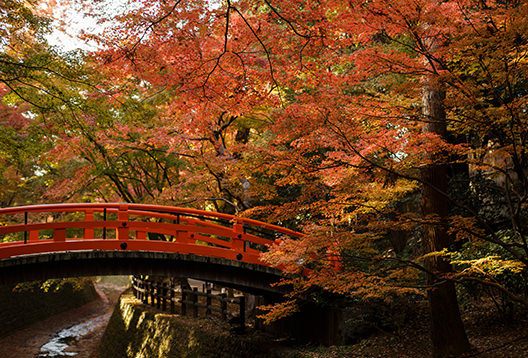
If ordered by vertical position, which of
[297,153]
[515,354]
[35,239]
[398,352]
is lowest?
[398,352]

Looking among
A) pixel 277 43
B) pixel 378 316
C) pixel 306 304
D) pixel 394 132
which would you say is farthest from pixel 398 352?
pixel 277 43

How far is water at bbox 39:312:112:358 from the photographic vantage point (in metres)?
13.9

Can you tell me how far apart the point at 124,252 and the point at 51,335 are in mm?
11955

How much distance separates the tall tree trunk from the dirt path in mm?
12394

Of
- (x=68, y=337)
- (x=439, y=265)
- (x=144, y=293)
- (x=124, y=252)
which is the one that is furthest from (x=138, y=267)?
(x=68, y=337)

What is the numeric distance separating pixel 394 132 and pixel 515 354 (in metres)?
3.66

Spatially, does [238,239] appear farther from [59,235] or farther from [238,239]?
[59,235]

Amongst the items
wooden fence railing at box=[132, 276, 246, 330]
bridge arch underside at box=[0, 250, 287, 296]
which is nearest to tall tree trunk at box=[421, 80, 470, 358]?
bridge arch underside at box=[0, 250, 287, 296]

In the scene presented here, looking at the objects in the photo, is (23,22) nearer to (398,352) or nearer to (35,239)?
(35,239)

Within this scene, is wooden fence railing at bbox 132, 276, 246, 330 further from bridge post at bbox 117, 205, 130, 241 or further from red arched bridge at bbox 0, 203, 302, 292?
bridge post at bbox 117, 205, 130, 241

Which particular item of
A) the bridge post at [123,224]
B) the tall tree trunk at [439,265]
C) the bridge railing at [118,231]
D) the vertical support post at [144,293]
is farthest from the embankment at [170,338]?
the bridge post at [123,224]

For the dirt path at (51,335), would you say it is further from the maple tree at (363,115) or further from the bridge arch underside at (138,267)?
the bridge arch underside at (138,267)

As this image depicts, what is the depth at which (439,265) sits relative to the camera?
21.5 feet

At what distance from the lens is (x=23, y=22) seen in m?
6.93
